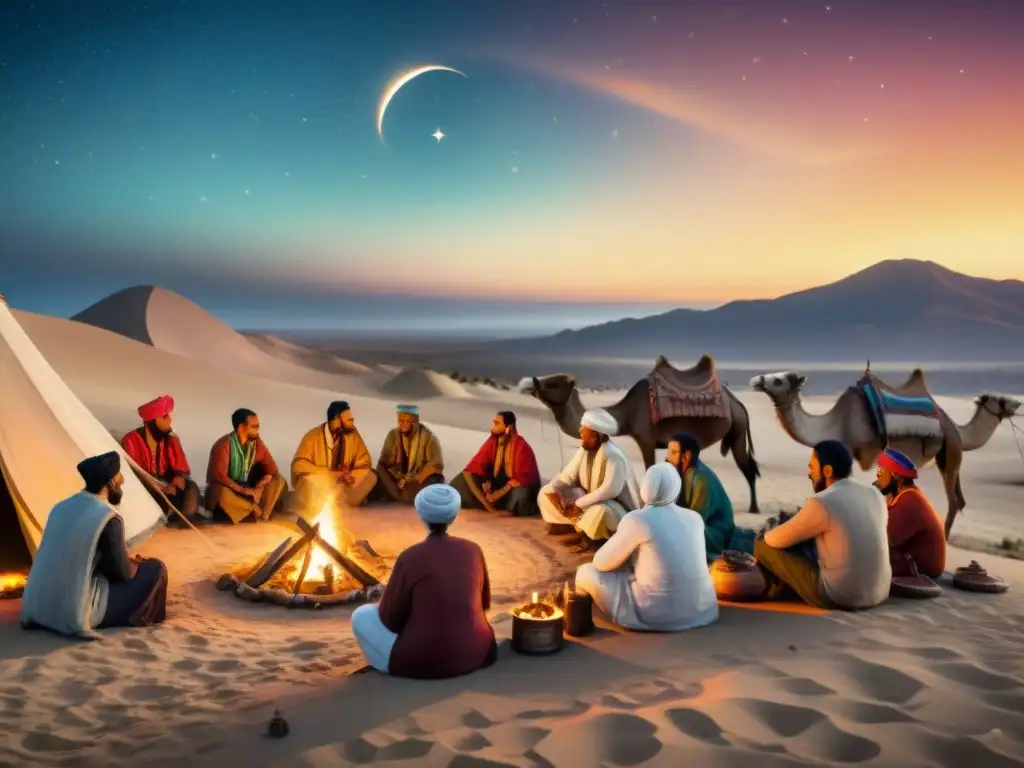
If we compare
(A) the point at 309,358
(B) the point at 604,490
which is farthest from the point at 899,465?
(A) the point at 309,358

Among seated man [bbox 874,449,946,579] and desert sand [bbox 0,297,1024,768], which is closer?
desert sand [bbox 0,297,1024,768]

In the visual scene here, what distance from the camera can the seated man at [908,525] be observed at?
17.5 feet

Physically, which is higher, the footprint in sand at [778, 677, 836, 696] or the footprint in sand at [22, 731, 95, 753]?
the footprint in sand at [778, 677, 836, 696]

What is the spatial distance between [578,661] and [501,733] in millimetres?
999

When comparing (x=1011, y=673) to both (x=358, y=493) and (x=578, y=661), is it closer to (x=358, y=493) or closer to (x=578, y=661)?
(x=578, y=661)

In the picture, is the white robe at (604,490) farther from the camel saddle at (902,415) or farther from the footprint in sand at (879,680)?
the camel saddle at (902,415)

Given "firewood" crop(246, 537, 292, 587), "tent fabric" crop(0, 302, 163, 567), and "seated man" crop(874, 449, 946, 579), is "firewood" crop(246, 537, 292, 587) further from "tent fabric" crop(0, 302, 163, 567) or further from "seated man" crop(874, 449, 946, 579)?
"seated man" crop(874, 449, 946, 579)

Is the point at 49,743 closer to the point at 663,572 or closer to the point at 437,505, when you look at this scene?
the point at 437,505

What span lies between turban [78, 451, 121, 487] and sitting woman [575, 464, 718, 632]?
288cm

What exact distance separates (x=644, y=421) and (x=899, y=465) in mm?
3854

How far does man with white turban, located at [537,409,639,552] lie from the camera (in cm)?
661

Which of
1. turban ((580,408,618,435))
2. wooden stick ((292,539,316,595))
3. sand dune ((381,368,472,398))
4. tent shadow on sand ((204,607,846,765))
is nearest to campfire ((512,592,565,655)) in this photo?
tent shadow on sand ((204,607,846,765))


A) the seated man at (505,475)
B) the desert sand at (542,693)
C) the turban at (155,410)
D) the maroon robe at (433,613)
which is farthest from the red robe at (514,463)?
the maroon robe at (433,613)

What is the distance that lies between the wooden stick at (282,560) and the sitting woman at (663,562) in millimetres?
2234
